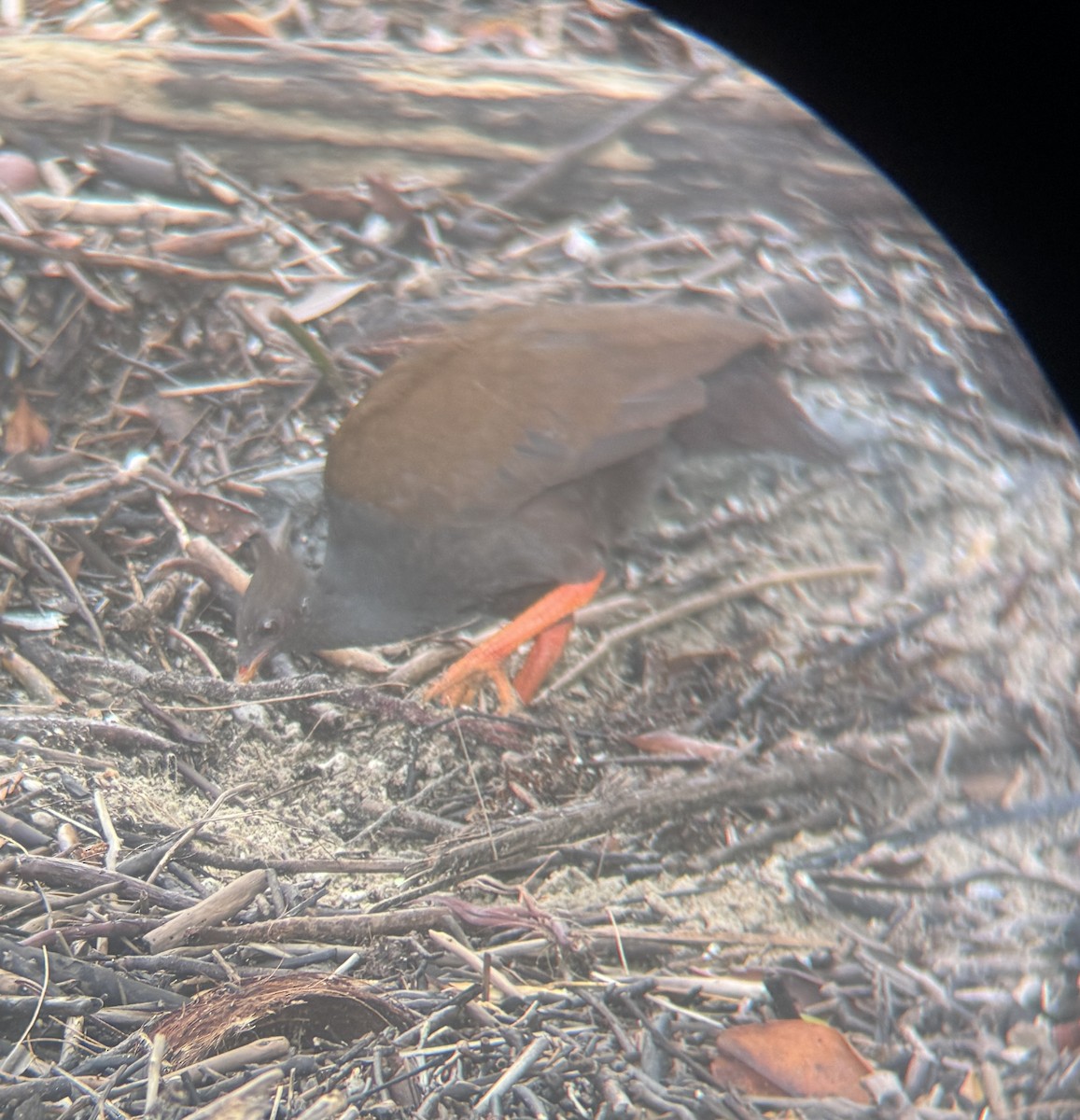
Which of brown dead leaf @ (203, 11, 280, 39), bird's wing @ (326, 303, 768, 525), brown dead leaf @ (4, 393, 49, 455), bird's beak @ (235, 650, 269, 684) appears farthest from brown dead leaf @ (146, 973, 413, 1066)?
brown dead leaf @ (203, 11, 280, 39)

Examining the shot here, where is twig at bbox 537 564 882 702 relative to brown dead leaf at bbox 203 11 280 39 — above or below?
below

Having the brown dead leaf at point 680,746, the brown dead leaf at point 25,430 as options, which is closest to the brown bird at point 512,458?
the brown dead leaf at point 680,746

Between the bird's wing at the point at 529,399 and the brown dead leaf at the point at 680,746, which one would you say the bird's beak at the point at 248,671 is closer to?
the bird's wing at the point at 529,399

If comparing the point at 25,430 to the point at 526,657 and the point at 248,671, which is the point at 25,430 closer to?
the point at 248,671

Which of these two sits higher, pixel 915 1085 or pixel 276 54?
pixel 276 54

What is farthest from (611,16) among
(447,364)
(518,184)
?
(447,364)

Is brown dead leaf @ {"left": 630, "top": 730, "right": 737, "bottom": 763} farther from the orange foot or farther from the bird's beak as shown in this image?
the bird's beak

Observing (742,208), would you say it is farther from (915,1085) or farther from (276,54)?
(915,1085)
